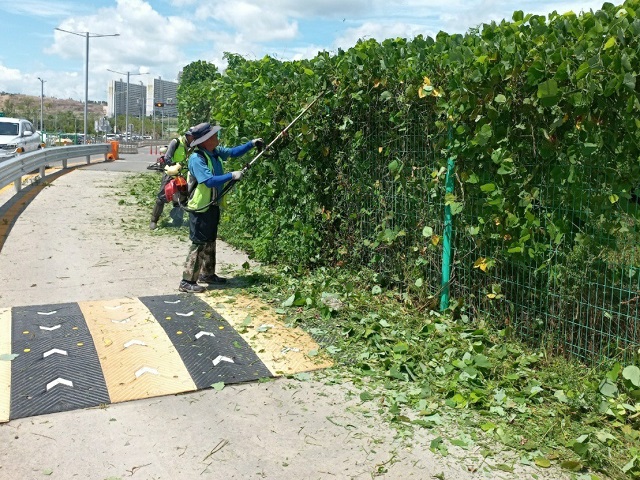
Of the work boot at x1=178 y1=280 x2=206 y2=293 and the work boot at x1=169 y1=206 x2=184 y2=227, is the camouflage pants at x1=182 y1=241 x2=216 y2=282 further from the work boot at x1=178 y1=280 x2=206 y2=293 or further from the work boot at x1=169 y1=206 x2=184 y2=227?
the work boot at x1=169 y1=206 x2=184 y2=227

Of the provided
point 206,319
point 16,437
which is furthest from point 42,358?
point 206,319

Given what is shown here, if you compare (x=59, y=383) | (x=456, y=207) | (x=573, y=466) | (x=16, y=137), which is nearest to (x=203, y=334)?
(x=59, y=383)

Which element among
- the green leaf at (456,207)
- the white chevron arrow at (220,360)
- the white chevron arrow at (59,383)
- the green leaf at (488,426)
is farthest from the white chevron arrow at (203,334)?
the green leaf at (488,426)

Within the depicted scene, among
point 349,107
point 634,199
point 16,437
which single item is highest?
point 349,107

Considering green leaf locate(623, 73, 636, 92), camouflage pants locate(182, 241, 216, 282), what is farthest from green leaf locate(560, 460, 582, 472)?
camouflage pants locate(182, 241, 216, 282)

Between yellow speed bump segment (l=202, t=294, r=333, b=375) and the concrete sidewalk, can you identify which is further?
yellow speed bump segment (l=202, t=294, r=333, b=375)

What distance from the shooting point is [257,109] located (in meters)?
9.19

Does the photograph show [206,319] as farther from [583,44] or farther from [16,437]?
[583,44]

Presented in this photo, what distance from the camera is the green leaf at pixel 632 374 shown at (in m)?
4.35

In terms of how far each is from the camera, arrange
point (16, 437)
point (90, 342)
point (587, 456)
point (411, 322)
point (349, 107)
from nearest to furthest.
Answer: point (587, 456) < point (16, 437) < point (90, 342) < point (411, 322) < point (349, 107)

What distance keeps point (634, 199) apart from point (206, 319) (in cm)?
410

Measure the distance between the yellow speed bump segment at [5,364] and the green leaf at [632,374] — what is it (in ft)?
14.1

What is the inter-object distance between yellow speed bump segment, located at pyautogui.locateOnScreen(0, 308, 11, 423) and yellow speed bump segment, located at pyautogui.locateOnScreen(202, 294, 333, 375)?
6.62 feet

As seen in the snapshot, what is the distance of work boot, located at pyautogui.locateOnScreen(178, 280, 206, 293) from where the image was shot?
297 inches
